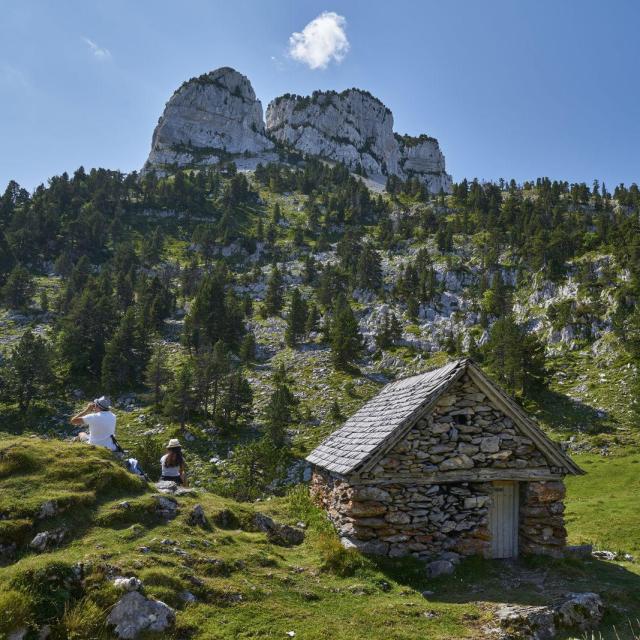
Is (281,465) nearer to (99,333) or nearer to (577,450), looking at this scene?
(577,450)

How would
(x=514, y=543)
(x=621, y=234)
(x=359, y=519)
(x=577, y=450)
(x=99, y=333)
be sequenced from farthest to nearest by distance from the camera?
1. (x=621, y=234)
2. (x=99, y=333)
3. (x=577, y=450)
4. (x=514, y=543)
5. (x=359, y=519)

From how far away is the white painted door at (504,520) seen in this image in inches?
518

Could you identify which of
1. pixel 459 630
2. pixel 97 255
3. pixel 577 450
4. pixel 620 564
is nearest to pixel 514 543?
pixel 620 564

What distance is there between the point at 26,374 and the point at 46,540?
1916 inches

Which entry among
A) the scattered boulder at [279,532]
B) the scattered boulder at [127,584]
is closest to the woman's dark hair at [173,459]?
the scattered boulder at [279,532]

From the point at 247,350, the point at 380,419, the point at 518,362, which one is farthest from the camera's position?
the point at 247,350

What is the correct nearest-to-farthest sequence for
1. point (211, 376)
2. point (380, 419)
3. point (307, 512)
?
point (380, 419) < point (307, 512) < point (211, 376)

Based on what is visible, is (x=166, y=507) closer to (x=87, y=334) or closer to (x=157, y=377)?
(x=157, y=377)

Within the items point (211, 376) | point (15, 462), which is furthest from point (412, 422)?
point (211, 376)

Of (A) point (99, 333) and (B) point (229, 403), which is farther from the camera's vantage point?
(A) point (99, 333)

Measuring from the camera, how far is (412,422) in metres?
12.8

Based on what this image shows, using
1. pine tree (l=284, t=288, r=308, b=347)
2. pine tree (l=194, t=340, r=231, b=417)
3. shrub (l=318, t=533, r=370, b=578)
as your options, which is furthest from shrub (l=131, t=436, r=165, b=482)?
pine tree (l=284, t=288, r=308, b=347)

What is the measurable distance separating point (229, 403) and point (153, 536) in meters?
39.0

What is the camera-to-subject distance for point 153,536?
9.41 metres
